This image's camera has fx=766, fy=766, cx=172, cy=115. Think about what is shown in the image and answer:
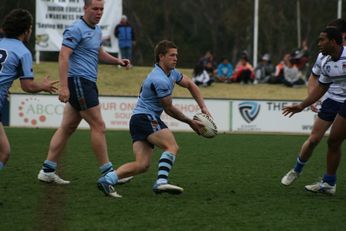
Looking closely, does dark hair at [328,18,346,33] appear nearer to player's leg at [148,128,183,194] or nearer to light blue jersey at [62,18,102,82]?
player's leg at [148,128,183,194]

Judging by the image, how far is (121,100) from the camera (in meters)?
21.2

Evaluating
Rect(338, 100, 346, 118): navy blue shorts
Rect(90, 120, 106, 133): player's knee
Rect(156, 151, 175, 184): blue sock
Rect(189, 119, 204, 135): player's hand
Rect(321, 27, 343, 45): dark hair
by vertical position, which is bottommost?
Rect(156, 151, 175, 184): blue sock

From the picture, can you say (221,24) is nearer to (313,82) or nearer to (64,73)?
(313,82)

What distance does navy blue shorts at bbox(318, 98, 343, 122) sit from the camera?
8.95 metres

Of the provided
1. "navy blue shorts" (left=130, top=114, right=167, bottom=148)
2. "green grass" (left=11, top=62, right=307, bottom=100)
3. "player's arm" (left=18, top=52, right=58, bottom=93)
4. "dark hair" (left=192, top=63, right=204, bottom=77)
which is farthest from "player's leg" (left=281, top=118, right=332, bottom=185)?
"dark hair" (left=192, top=63, right=204, bottom=77)

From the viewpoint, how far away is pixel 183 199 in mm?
7992

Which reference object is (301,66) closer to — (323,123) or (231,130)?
(231,130)

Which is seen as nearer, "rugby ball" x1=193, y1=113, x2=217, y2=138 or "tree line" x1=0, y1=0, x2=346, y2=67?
"rugby ball" x1=193, y1=113, x2=217, y2=138

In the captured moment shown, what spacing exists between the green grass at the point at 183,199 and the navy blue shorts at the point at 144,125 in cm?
66

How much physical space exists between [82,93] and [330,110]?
2904 millimetres

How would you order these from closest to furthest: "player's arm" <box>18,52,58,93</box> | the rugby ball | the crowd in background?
"player's arm" <box>18,52,58,93</box> → the rugby ball → the crowd in background

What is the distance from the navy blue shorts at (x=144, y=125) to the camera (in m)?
8.10

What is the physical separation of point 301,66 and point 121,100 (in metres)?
10.8

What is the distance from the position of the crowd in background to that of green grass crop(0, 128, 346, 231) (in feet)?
50.0
